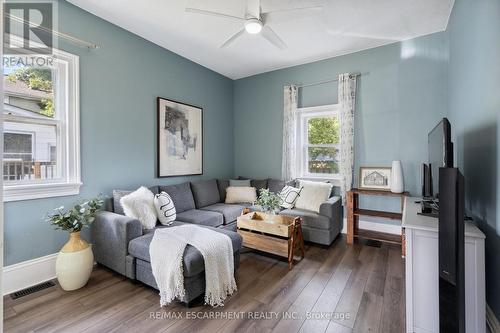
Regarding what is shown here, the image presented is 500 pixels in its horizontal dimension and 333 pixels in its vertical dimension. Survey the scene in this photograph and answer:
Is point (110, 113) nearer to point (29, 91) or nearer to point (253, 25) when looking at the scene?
point (29, 91)

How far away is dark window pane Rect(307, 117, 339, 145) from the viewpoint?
3941 millimetres

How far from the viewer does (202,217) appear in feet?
10.2

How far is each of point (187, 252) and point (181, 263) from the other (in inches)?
3.9

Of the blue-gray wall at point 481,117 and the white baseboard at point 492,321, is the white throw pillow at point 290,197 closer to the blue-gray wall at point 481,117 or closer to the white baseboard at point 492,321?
the blue-gray wall at point 481,117

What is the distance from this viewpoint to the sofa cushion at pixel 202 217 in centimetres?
301

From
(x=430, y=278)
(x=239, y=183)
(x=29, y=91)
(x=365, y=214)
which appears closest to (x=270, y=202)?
(x=365, y=214)

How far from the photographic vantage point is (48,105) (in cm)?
244

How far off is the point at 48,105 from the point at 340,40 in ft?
11.9

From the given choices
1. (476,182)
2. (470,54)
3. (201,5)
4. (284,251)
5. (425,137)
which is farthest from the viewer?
(425,137)

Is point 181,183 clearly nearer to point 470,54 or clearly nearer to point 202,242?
point 202,242

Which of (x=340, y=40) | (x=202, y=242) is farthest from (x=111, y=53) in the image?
(x=340, y=40)

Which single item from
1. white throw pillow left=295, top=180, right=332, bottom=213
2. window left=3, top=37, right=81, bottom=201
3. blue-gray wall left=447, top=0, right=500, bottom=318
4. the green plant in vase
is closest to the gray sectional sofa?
white throw pillow left=295, top=180, right=332, bottom=213

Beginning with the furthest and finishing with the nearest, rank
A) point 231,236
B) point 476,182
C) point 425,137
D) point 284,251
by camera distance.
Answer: point 425,137 < point 284,251 < point 231,236 < point 476,182

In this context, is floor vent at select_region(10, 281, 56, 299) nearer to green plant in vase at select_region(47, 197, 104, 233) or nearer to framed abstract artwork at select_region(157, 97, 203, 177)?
green plant in vase at select_region(47, 197, 104, 233)
